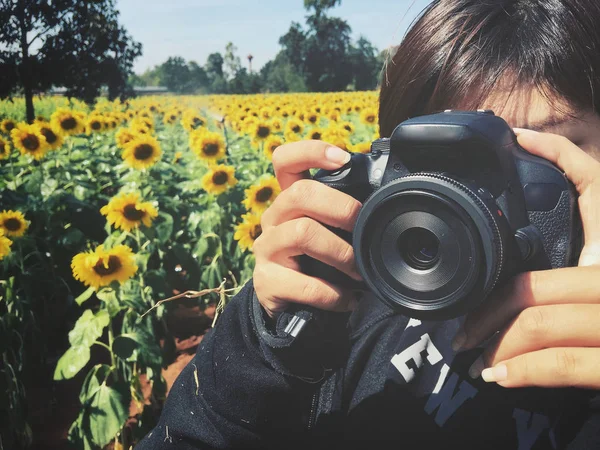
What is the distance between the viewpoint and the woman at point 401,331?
31.9 inches

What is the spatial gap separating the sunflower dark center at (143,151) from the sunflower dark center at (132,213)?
0.97 metres

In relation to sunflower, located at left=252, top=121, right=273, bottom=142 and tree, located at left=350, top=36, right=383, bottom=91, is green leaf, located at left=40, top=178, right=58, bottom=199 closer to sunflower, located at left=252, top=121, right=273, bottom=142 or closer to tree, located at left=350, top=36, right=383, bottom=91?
sunflower, located at left=252, top=121, right=273, bottom=142

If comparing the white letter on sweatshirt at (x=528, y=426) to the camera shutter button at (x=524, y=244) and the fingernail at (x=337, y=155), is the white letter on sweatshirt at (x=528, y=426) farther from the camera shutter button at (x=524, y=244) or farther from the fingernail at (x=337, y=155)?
the fingernail at (x=337, y=155)

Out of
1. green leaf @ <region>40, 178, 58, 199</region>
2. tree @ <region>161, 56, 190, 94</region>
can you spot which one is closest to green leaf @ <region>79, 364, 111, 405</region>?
green leaf @ <region>40, 178, 58, 199</region>

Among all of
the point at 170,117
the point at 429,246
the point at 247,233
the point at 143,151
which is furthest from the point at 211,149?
the point at 170,117

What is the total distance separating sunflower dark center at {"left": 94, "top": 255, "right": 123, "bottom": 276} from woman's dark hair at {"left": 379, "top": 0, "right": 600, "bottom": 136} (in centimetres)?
121

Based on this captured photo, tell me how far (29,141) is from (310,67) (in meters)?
33.9

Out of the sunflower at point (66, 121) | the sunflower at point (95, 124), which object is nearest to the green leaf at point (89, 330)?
the sunflower at point (66, 121)

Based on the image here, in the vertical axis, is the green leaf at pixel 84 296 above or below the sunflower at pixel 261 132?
below

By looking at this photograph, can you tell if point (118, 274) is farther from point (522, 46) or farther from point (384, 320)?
point (522, 46)

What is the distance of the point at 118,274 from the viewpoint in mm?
1794

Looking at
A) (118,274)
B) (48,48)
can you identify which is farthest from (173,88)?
(118,274)

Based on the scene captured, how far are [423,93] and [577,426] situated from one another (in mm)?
656

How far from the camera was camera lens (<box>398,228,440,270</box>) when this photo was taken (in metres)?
0.70
